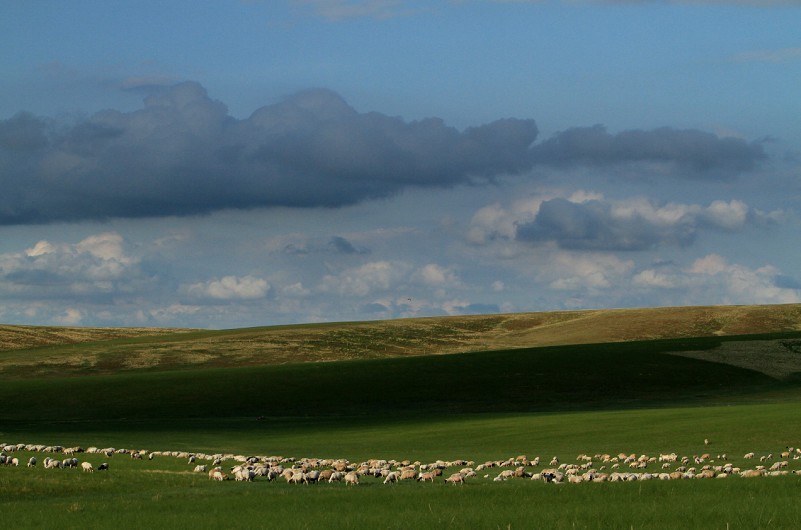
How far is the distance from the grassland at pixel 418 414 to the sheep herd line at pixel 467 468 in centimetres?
106

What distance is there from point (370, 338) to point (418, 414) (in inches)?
2355

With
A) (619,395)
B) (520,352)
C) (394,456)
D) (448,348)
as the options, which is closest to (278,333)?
(448,348)

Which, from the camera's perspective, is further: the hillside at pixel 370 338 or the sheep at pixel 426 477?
the hillside at pixel 370 338

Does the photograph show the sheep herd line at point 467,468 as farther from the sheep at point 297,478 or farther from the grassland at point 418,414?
the grassland at point 418,414

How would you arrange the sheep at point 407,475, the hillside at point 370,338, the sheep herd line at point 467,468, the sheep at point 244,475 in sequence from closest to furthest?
the sheep herd line at point 467,468, the sheep at point 407,475, the sheep at point 244,475, the hillside at point 370,338

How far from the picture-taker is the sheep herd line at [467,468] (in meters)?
28.8

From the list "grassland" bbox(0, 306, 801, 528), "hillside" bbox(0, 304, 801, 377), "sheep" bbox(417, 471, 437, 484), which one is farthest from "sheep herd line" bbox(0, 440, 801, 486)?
"hillside" bbox(0, 304, 801, 377)

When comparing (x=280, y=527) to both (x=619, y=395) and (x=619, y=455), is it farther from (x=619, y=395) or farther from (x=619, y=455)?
(x=619, y=395)

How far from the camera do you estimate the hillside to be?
10800cm

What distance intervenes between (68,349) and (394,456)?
3568 inches

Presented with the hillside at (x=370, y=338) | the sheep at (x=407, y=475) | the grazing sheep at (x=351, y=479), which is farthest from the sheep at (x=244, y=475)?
the hillside at (x=370, y=338)

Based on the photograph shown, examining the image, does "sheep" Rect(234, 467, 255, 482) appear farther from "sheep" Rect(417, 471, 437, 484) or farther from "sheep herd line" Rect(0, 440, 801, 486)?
"sheep" Rect(417, 471, 437, 484)

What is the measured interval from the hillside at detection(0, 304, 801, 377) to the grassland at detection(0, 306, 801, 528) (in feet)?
1.73

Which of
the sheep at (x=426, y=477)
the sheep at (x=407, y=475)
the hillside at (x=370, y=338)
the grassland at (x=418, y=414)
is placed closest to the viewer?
the grassland at (x=418, y=414)
